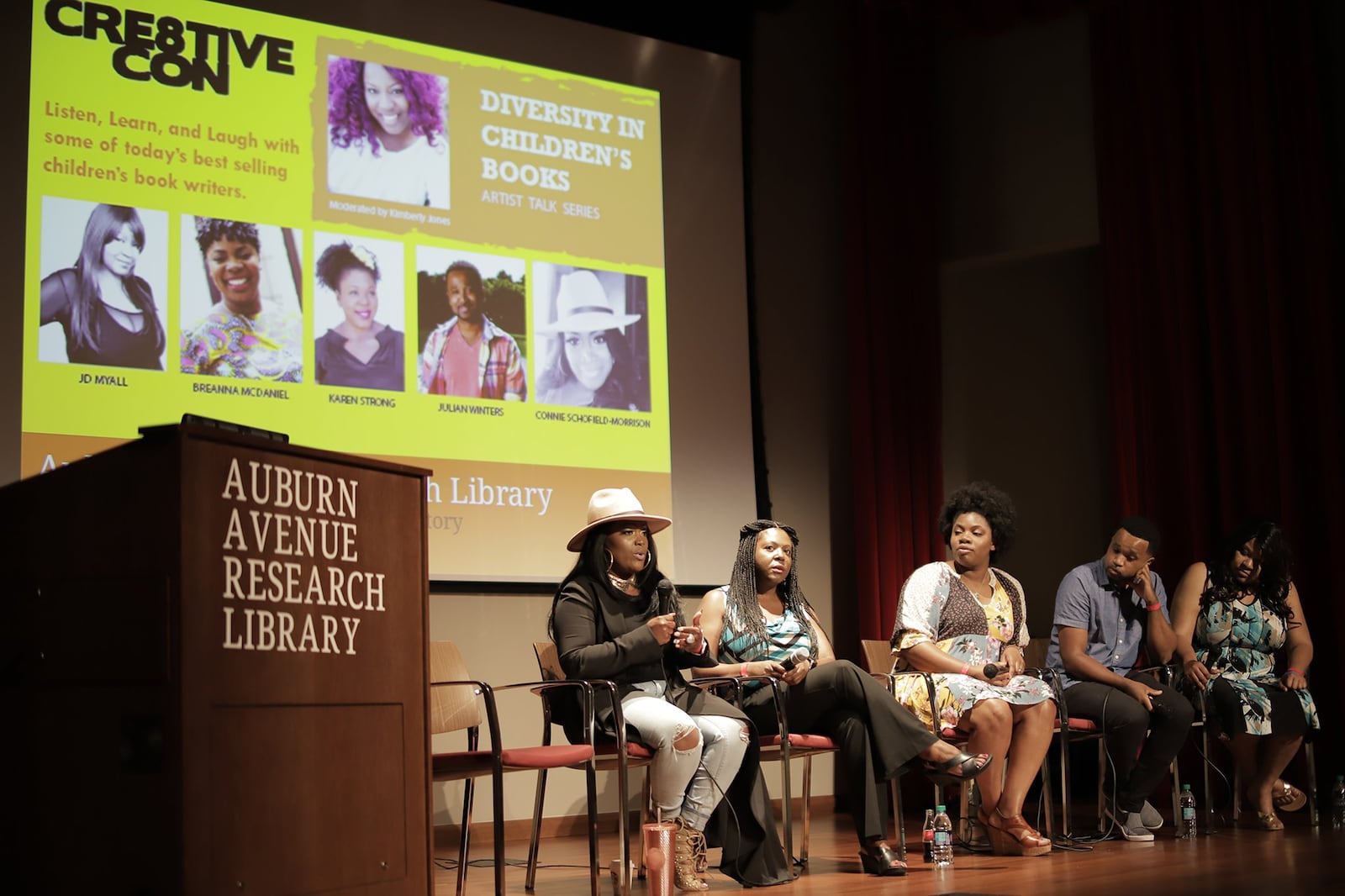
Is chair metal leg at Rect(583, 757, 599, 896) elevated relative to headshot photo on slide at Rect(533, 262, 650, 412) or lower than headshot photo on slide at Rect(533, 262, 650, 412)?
lower

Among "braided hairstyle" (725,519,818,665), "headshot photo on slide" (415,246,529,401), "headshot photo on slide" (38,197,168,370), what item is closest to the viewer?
"braided hairstyle" (725,519,818,665)

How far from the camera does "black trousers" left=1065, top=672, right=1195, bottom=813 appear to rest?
15.4ft

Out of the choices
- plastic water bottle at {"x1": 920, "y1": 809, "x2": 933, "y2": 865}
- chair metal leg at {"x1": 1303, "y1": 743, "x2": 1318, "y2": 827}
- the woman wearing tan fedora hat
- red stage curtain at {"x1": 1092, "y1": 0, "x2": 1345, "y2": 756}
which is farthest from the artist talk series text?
chair metal leg at {"x1": 1303, "y1": 743, "x2": 1318, "y2": 827}

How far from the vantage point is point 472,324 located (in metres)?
5.36

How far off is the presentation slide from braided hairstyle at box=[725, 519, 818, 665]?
126cm

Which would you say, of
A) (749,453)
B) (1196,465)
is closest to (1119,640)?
(1196,465)

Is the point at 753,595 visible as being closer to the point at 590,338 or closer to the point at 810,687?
the point at 810,687

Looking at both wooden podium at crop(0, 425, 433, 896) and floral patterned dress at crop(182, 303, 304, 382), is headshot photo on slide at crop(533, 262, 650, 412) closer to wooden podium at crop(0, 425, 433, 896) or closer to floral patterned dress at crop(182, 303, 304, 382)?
floral patterned dress at crop(182, 303, 304, 382)

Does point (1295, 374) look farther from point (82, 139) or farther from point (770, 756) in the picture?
point (82, 139)

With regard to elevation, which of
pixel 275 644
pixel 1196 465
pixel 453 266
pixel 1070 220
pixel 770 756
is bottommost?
pixel 770 756

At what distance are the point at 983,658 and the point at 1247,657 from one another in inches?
50.3

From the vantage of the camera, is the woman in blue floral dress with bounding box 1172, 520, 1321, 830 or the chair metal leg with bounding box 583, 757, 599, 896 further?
the woman in blue floral dress with bounding box 1172, 520, 1321, 830

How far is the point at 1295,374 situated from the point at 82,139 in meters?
4.81

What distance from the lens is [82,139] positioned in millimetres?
4617
